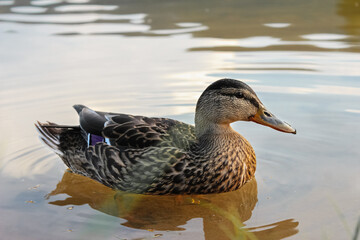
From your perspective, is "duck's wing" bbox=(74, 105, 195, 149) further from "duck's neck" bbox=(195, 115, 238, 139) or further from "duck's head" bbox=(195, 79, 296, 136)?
"duck's head" bbox=(195, 79, 296, 136)

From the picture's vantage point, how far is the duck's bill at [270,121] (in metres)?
4.78

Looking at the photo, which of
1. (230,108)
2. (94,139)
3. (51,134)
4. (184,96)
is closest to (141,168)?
(94,139)

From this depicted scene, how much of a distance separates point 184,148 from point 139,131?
1.33 feet

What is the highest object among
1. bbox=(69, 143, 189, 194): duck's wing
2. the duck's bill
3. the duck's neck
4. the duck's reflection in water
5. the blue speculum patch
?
the duck's bill

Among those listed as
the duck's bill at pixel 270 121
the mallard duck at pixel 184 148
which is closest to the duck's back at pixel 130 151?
the mallard duck at pixel 184 148

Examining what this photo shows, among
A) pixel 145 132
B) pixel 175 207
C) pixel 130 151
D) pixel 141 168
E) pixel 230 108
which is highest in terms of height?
pixel 230 108

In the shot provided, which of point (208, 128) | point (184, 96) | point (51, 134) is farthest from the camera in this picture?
point (184, 96)

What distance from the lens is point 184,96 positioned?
694 cm

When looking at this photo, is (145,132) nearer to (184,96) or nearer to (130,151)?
(130,151)

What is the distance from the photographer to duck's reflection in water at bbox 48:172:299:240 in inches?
165

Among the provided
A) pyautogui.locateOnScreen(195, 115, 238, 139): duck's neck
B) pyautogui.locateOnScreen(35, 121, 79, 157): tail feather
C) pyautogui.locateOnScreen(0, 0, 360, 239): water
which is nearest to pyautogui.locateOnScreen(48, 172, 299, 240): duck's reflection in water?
pyautogui.locateOnScreen(0, 0, 360, 239): water

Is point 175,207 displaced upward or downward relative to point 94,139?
downward

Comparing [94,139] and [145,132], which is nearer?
[145,132]

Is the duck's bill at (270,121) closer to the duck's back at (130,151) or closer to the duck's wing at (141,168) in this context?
the duck's back at (130,151)
